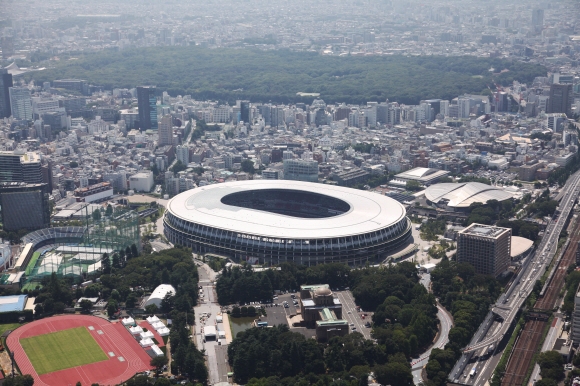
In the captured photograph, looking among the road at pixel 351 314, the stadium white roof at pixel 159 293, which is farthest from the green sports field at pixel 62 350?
the road at pixel 351 314

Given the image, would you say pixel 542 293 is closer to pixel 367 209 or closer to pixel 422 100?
pixel 367 209

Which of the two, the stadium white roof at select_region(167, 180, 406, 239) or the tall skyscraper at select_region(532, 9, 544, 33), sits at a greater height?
the tall skyscraper at select_region(532, 9, 544, 33)

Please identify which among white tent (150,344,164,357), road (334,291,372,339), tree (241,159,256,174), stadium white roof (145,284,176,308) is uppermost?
stadium white roof (145,284,176,308)

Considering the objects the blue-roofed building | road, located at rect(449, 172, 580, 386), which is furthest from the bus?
the blue-roofed building

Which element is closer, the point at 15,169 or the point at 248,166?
the point at 15,169

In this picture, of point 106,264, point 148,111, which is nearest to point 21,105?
point 148,111

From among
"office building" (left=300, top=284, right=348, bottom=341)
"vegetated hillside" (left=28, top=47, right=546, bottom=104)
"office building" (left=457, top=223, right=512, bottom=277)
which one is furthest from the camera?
"vegetated hillside" (left=28, top=47, right=546, bottom=104)

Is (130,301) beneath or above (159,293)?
beneath

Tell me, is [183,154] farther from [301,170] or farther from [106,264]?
[106,264]

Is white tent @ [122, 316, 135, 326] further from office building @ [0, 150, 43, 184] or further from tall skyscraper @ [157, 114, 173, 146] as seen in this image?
tall skyscraper @ [157, 114, 173, 146]
